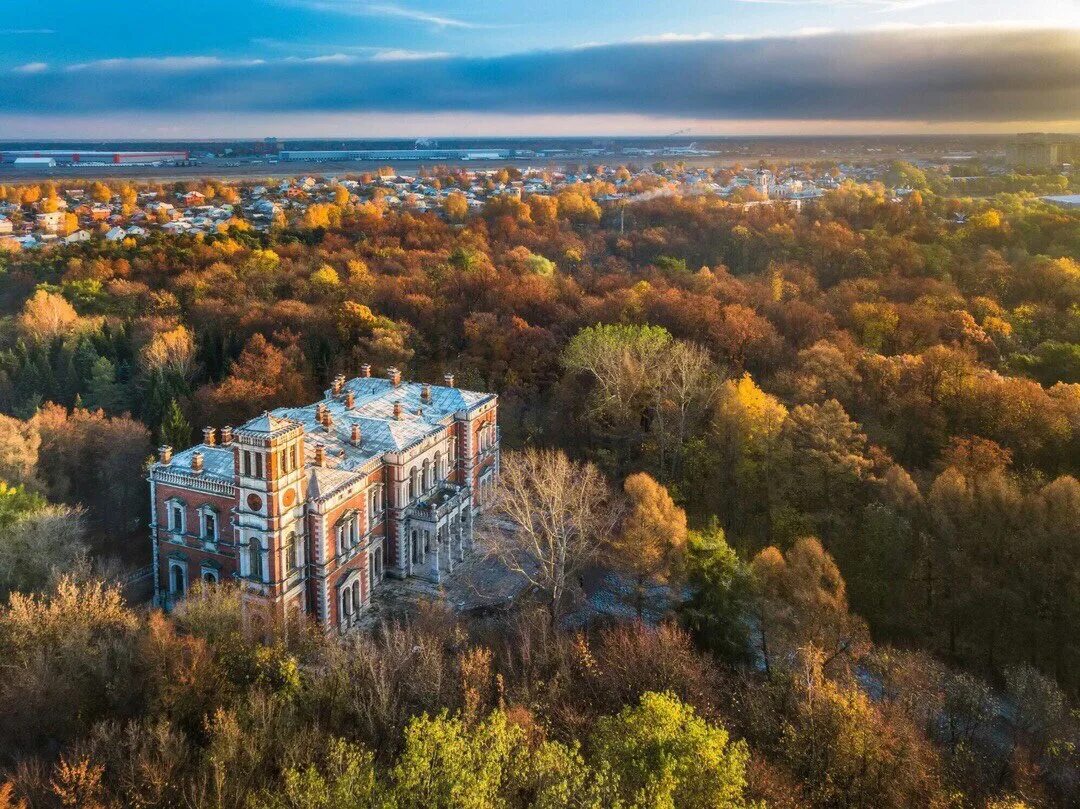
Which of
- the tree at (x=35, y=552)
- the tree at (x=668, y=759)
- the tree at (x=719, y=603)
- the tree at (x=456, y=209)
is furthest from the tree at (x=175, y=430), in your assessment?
the tree at (x=456, y=209)

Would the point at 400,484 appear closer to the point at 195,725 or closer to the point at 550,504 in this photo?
the point at 550,504

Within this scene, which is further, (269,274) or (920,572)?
(269,274)

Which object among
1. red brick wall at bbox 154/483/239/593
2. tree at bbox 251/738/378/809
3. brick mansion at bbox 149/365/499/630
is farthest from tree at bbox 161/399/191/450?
tree at bbox 251/738/378/809

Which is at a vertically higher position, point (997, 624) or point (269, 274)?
point (269, 274)

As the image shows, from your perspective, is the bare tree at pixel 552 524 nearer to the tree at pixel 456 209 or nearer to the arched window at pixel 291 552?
the arched window at pixel 291 552

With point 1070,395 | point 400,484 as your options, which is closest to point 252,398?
point 400,484

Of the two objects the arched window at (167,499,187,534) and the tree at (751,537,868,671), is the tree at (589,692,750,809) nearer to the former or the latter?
the tree at (751,537,868,671)
